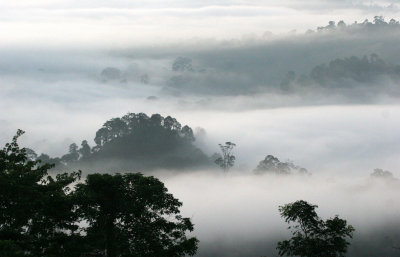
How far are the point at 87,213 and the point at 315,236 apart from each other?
13.5 metres

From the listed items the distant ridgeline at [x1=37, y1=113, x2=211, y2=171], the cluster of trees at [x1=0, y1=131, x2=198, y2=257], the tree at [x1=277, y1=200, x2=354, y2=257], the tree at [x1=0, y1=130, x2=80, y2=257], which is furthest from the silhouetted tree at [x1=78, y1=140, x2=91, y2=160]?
the tree at [x1=277, y1=200, x2=354, y2=257]

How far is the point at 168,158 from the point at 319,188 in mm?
53230

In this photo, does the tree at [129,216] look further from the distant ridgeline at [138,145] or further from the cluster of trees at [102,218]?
the distant ridgeline at [138,145]

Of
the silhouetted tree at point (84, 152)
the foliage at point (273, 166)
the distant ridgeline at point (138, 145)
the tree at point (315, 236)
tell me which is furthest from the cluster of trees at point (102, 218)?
the distant ridgeline at point (138, 145)

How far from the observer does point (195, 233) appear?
437 feet

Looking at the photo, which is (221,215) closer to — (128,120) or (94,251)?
(128,120)

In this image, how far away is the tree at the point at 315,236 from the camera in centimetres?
3097

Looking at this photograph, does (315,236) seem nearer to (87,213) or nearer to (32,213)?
(87,213)

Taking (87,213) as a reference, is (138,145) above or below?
above

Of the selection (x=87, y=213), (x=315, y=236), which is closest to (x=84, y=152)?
(x=87, y=213)

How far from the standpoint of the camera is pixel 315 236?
31.7 metres

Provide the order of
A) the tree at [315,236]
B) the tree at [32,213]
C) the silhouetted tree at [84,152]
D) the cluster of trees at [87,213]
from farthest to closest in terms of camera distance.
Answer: the silhouetted tree at [84,152], the tree at [315,236], the cluster of trees at [87,213], the tree at [32,213]

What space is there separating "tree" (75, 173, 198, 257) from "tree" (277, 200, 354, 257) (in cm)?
677

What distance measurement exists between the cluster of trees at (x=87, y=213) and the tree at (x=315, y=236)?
22.3 feet
